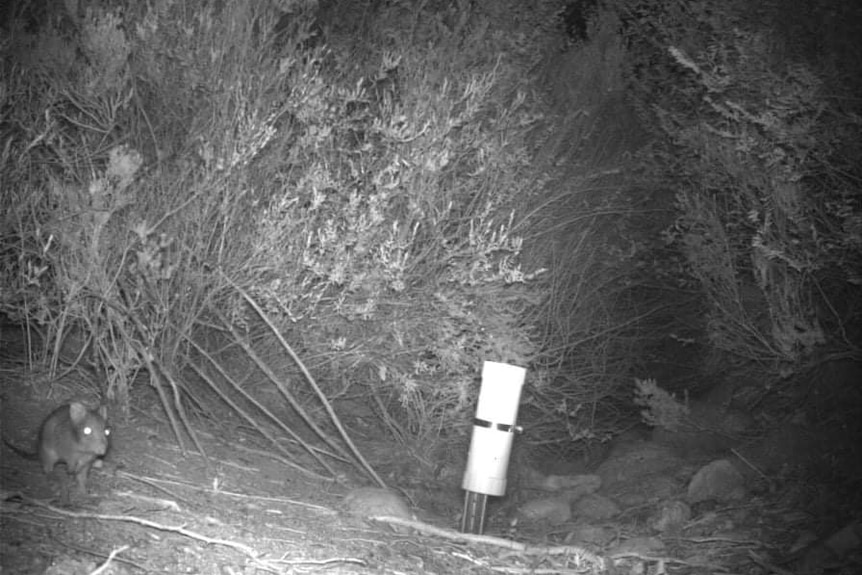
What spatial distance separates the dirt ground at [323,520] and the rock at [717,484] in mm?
83

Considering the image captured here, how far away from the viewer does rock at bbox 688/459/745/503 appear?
29.3 ft

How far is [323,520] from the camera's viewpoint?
23.1ft

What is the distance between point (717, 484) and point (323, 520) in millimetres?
3781

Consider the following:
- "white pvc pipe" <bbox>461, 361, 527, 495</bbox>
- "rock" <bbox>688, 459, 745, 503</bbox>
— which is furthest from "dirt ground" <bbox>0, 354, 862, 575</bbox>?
"white pvc pipe" <bbox>461, 361, 527, 495</bbox>

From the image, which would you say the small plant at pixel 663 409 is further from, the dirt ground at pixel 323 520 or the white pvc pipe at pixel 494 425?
the white pvc pipe at pixel 494 425

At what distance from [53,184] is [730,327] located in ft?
20.4

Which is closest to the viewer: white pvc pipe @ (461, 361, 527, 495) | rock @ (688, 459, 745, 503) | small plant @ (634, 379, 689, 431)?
white pvc pipe @ (461, 361, 527, 495)

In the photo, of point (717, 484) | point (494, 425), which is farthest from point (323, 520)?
point (717, 484)

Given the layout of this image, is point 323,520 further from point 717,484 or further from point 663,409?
point 663,409

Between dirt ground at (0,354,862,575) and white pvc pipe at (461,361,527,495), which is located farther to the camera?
white pvc pipe at (461,361,527,495)

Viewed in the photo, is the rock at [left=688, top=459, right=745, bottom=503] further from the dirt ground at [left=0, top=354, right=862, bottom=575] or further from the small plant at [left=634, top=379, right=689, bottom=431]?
the small plant at [left=634, top=379, right=689, bottom=431]

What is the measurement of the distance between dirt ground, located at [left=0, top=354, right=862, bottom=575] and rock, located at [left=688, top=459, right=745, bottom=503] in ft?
0.27

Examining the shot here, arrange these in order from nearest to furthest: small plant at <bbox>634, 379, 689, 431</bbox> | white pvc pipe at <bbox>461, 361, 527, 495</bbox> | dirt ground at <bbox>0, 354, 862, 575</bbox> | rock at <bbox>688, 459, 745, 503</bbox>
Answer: dirt ground at <bbox>0, 354, 862, 575</bbox>
white pvc pipe at <bbox>461, 361, 527, 495</bbox>
rock at <bbox>688, 459, 745, 503</bbox>
small plant at <bbox>634, 379, 689, 431</bbox>

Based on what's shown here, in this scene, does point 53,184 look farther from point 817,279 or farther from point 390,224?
point 817,279
